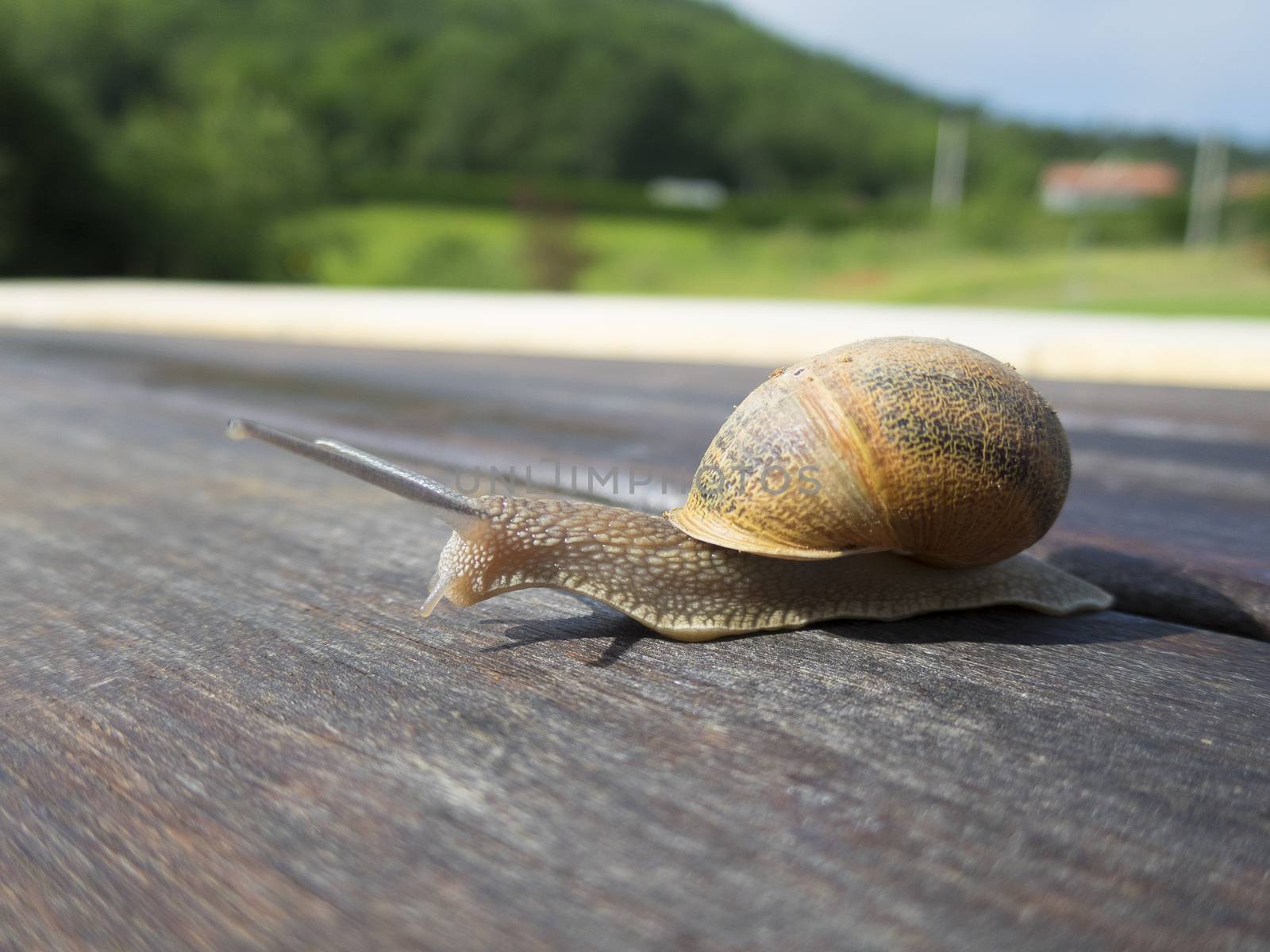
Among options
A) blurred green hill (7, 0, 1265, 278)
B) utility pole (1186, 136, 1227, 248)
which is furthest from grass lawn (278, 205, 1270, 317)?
utility pole (1186, 136, 1227, 248)

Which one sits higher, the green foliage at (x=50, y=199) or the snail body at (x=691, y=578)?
the green foliage at (x=50, y=199)

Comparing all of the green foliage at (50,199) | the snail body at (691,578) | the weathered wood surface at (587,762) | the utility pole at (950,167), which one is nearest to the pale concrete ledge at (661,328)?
the weathered wood surface at (587,762)

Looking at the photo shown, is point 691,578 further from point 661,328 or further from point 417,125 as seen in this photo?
point 417,125

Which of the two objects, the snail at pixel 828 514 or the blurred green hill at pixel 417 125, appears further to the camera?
the blurred green hill at pixel 417 125

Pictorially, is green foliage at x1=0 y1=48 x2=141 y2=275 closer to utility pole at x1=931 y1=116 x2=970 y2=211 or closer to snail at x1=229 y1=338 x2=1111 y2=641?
snail at x1=229 y1=338 x2=1111 y2=641

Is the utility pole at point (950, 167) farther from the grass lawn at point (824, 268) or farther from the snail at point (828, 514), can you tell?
the snail at point (828, 514)

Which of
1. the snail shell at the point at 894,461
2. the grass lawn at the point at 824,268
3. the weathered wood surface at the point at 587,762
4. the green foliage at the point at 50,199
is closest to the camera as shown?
the weathered wood surface at the point at 587,762

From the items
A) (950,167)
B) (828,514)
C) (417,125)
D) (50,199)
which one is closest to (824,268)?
(50,199)

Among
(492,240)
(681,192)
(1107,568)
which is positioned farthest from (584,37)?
(1107,568)
